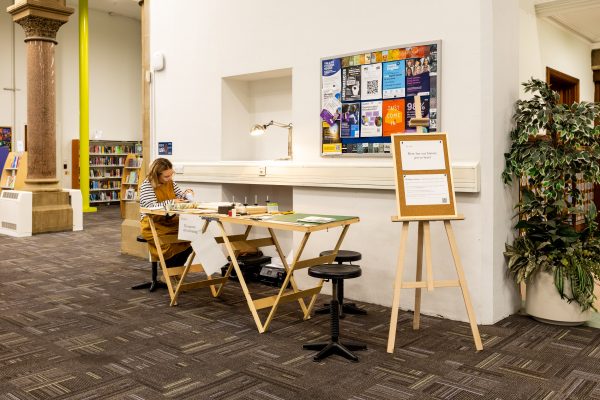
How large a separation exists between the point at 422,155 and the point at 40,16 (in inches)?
317

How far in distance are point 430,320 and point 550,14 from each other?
12.6ft

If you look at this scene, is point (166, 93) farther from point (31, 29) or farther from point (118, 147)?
point (118, 147)

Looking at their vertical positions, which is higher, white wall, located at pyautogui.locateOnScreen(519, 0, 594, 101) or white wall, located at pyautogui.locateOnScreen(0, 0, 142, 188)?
white wall, located at pyautogui.locateOnScreen(0, 0, 142, 188)

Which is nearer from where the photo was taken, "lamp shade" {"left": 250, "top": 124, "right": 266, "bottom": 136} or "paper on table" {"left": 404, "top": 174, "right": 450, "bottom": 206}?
"paper on table" {"left": 404, "top": 174, "right": 450, "bottom": 206}

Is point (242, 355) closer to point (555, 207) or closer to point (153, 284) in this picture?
point (153, 284)

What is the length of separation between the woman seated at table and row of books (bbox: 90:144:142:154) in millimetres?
10486

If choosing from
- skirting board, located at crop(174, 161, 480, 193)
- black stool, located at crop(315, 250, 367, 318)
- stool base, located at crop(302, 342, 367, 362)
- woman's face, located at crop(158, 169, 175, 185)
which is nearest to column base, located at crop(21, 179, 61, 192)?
skirting board, located at crop(174, 161, 480, 193)

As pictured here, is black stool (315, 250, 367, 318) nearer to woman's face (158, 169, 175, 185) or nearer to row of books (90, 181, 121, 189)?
woman's face (158, 169, 175, 185)

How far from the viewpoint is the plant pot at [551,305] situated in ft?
13.4

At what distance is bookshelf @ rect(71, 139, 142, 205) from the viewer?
14.5 meters

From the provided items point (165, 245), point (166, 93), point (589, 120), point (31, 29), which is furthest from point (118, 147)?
point (589, 120)

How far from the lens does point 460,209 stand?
4234 mm

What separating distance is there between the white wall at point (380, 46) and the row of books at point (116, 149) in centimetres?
960

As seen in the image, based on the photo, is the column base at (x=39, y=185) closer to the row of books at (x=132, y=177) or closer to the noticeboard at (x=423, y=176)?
the row of books at (x=132, y=177)
